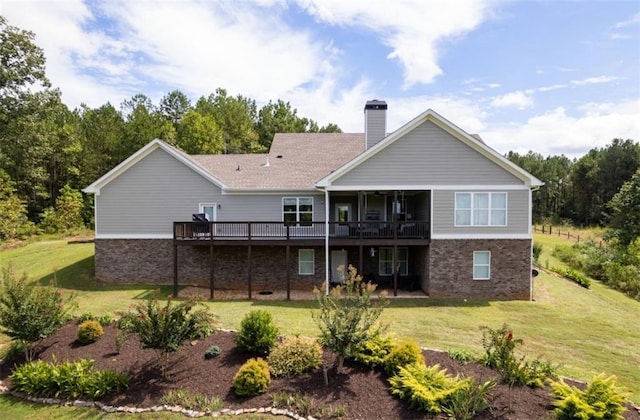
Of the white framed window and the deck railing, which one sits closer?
the white framed window

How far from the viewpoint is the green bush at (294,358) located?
7.79 meters

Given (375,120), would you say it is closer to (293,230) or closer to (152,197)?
(293,230)

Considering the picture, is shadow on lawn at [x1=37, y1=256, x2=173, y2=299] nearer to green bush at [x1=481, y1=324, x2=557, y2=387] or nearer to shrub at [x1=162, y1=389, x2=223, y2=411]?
shrub at [x1=162, y1=389, x2=223, y2=411]

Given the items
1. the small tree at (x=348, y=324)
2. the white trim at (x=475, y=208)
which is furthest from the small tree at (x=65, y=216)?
the small tree at (x=348, y=324)

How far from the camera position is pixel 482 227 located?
15523mm

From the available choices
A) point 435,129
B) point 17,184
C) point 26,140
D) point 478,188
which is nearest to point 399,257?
point 478,188

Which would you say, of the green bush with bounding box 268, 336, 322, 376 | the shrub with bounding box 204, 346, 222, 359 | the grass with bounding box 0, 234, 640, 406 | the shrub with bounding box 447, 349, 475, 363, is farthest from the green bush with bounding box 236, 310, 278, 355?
the shrub with bounding box 447, 349, 475, 363

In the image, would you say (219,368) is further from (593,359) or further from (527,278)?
(527,278)

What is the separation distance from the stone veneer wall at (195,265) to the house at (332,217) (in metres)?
0.05

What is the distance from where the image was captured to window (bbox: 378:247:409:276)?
18.1 metres

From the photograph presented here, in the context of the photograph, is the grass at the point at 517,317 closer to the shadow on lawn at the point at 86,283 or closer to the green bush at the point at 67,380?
the shadow on lawn at the point at 86,283

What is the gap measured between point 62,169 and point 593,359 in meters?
47.2

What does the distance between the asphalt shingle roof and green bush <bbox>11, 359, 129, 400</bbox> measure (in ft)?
34.9

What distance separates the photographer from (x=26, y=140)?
25984 mm
